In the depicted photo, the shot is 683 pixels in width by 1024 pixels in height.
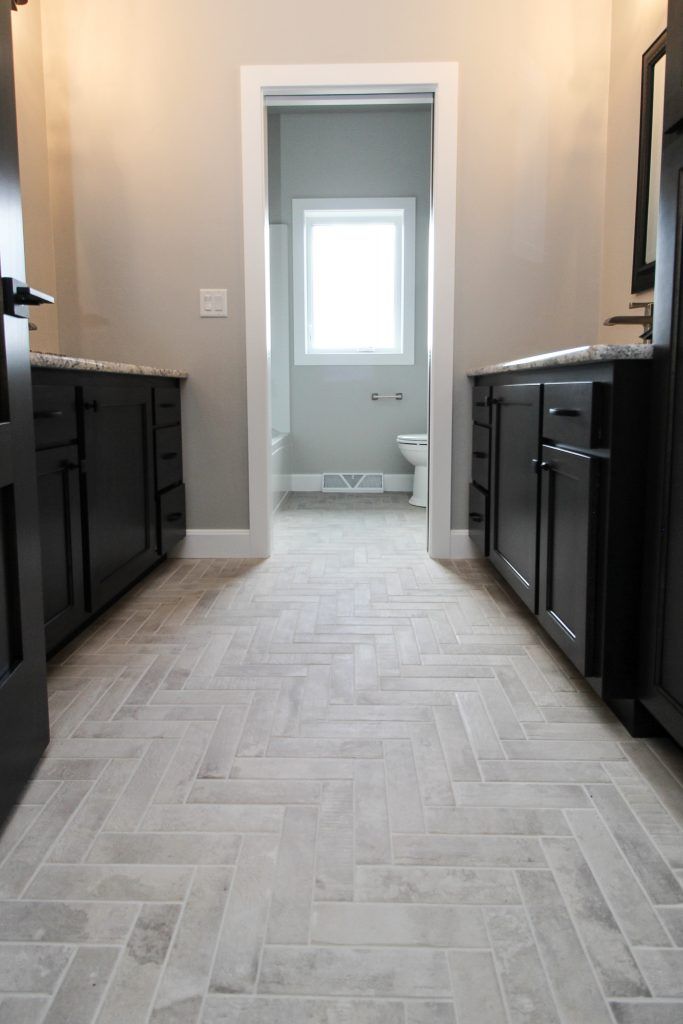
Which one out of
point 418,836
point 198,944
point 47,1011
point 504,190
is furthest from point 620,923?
point 504,190

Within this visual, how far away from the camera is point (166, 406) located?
322 cm

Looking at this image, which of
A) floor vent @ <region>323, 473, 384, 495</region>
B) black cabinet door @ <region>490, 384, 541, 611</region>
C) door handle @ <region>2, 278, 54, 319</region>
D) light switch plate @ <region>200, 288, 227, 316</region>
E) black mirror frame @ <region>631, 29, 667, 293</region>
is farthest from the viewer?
floor vent @ <region>323, 473, 384, 495</region>

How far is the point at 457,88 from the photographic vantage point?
127 inches

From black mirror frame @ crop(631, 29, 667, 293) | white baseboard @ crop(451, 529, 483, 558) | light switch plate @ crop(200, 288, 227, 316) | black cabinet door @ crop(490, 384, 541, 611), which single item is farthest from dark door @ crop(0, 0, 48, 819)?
white baseboard @ crop(451, 529, 483, 558)

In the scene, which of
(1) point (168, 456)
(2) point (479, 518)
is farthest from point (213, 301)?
(2) point (479, 518)

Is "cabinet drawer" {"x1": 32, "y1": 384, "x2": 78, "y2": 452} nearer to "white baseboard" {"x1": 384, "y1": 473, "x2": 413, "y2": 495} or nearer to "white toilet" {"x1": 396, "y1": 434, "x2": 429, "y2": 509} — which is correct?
"white toilet" {"x1": 396, "y1": 434, "x2": 429, "y2": 509}

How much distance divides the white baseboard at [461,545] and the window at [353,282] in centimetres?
258

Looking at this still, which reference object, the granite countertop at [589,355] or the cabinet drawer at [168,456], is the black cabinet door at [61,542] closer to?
the cabinet drawer at [168,456]

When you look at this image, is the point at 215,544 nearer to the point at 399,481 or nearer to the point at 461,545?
the point at 461,545

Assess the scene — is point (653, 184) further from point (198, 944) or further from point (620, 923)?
point (198, 944)

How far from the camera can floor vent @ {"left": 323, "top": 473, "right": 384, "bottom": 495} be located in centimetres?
579

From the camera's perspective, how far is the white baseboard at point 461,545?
3.53 metres

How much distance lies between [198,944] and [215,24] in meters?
3.51

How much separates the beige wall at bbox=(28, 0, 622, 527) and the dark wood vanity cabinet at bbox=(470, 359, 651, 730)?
4.07 ft
